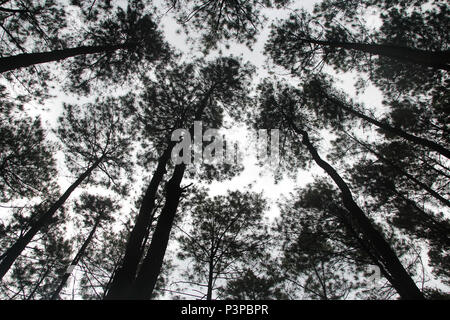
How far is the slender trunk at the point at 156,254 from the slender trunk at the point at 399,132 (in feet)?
25.4

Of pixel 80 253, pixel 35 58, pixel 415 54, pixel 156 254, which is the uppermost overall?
pixel 415 54

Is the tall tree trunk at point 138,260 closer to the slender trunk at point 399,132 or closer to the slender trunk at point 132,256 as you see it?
the slender trunk at point 132,256

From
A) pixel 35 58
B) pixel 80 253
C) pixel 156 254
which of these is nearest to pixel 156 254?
pixel 156 254

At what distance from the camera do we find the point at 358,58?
855cm

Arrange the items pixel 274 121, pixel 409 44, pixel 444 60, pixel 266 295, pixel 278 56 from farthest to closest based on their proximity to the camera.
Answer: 1. pixel 266 295
2. pixel 274 121
3. pixel 278 56
4. pixel 409 44
5. pixel 444 60

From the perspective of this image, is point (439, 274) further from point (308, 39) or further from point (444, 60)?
point (308, 39)

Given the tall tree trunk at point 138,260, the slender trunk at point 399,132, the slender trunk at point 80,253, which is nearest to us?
the tall tree trunk at point 138,260

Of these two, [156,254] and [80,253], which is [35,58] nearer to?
[156,254]

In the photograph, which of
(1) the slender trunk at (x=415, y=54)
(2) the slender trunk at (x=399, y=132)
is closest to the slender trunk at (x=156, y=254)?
(1) the slender trunk at (x=415, y=54)

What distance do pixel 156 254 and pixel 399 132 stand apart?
8.65 metres

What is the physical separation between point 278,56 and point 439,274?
1346 centimetres

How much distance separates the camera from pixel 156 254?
155 inches

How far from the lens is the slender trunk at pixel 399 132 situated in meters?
6.54
